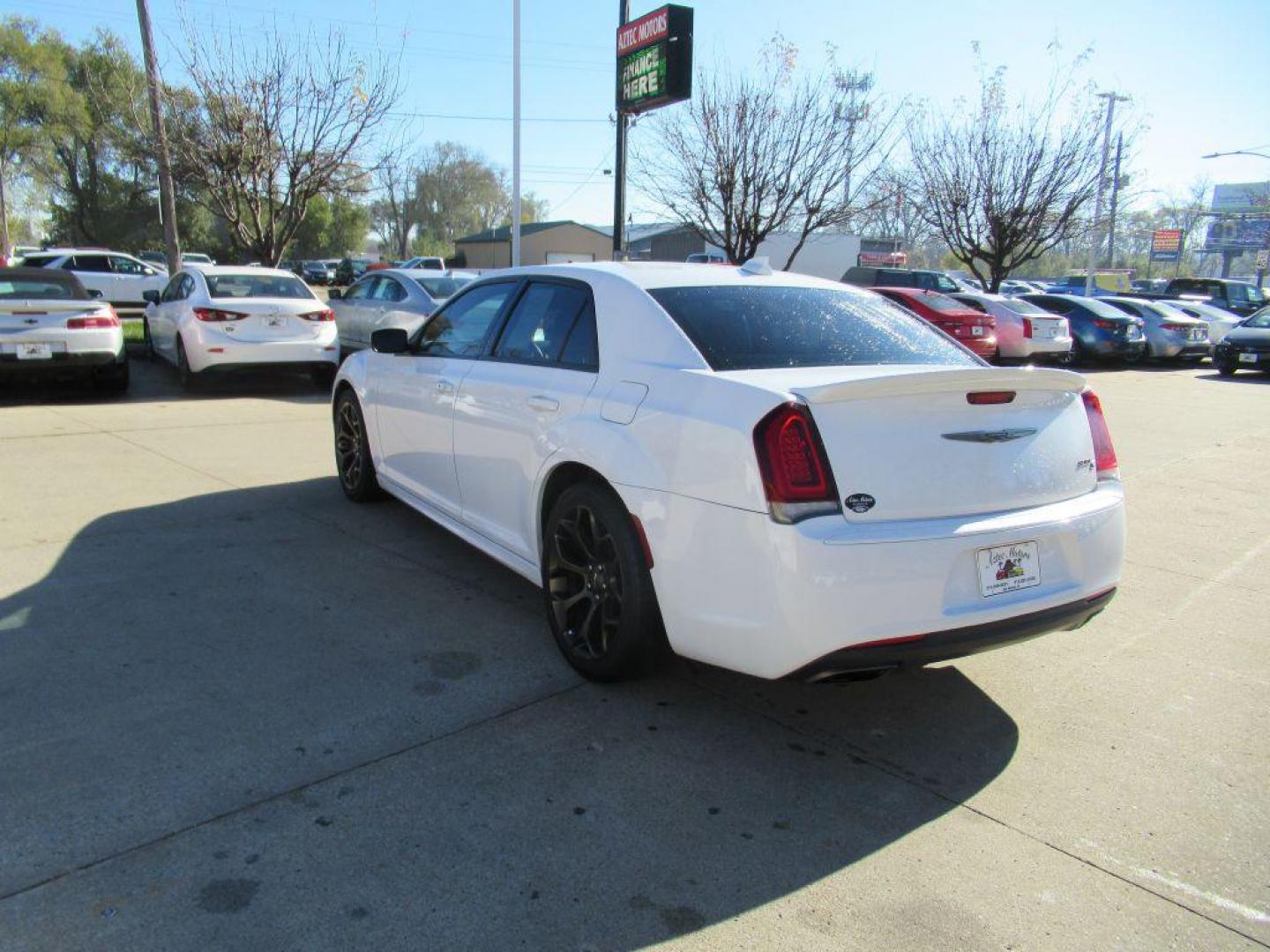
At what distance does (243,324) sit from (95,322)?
1.51m

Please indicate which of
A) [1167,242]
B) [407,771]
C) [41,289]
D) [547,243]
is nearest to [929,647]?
[407,771]

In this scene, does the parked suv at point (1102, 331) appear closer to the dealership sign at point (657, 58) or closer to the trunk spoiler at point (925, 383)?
the dealership sign at point (657, 58)

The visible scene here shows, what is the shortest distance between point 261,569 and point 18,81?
163ft

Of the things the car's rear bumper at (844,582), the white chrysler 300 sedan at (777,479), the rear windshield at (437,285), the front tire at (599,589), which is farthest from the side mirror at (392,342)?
the rear windshield at (437,285)

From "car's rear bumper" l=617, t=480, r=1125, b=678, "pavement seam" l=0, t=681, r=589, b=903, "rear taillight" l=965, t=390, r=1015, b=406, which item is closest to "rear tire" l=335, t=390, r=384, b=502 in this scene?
"pavement seam" l=0, t=681, r=589, b=903

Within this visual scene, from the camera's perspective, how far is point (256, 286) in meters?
11.2

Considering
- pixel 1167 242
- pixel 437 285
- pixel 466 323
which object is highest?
pixel 1167 242

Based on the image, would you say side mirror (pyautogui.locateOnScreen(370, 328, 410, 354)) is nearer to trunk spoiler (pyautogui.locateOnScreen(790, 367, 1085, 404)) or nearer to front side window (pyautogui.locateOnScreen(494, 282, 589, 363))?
front side window (pyautogui.locateOnScreen(494, 282, 589, 363))

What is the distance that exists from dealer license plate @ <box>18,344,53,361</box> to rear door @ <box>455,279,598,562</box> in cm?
715

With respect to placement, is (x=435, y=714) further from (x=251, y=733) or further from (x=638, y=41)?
(x=638, y=41)

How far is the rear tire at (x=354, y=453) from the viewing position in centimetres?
590

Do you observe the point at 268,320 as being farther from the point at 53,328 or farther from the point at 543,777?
the point at 543,777

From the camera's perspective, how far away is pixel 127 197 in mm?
51188

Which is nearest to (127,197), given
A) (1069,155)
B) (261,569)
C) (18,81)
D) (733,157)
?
(18,81)
